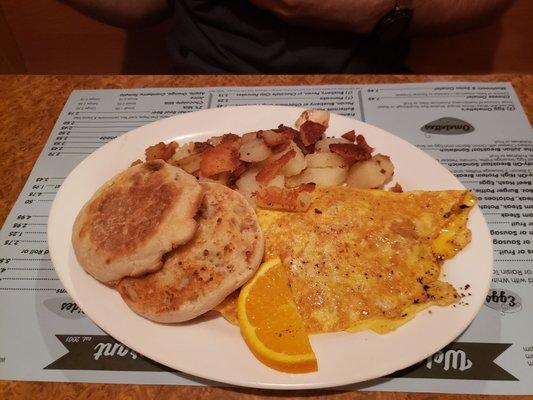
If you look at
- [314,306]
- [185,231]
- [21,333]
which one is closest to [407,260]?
[314,306]

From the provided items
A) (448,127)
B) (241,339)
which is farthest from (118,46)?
(241,339)

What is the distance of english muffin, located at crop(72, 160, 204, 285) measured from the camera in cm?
114

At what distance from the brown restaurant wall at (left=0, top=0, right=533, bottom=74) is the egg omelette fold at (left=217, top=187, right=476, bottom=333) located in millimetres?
1563

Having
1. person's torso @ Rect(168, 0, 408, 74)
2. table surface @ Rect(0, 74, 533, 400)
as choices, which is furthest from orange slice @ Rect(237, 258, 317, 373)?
person's torso @ Rect(168, 0, 408, 74)

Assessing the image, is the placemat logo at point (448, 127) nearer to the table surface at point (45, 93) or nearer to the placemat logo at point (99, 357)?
the table surface at point (45, 93)

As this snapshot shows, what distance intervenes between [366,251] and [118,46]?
7.31ft

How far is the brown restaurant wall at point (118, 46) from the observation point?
2623 mm

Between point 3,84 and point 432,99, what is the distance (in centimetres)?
176

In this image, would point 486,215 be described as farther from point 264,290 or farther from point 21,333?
point 21,333

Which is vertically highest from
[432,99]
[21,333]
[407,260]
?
[432,99]

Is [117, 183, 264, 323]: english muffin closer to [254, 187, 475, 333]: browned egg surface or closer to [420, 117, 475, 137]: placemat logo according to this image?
[254, 187, 475, 333]: browned egg surface

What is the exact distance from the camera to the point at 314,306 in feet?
3.92

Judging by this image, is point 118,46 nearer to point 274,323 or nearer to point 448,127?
point 448,127

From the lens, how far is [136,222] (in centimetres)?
118
